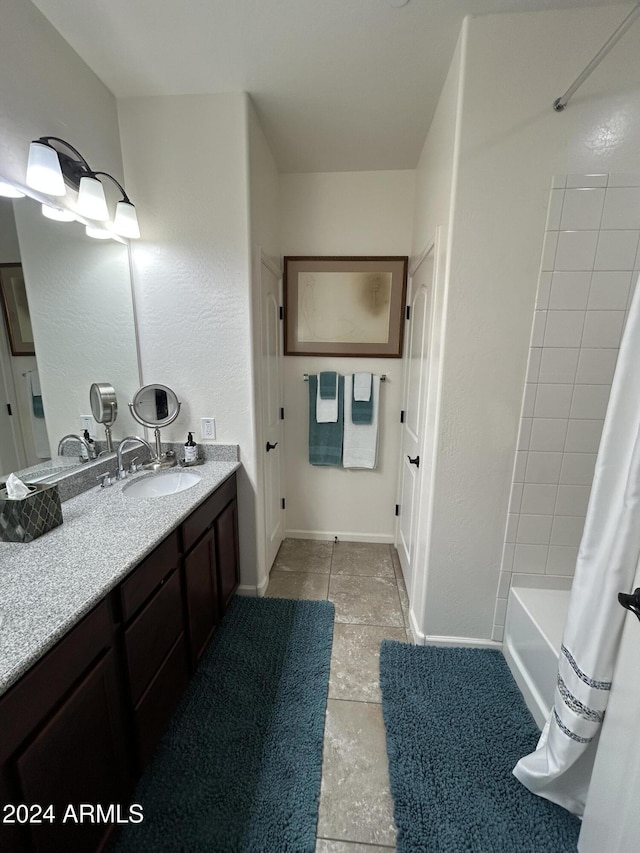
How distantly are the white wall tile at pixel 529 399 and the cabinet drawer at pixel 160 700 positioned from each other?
170cm

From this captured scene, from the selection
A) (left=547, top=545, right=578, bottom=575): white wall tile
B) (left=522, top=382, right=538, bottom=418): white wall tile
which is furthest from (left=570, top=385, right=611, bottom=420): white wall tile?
(left=547, top=545, right=578, bottom=575): white wall tile

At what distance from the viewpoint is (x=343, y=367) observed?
98.4 inches

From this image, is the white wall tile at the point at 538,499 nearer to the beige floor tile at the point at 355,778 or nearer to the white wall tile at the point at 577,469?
the white wall tile at the point at 577,469

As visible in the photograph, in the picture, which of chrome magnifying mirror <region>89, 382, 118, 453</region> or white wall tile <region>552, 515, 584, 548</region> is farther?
chrome magnifying mirror <region>89, 382, 118, 453</region>

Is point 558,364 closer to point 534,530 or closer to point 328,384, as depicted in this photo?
point 534,530

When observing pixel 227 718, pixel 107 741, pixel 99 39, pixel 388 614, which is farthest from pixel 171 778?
pixel 99 39

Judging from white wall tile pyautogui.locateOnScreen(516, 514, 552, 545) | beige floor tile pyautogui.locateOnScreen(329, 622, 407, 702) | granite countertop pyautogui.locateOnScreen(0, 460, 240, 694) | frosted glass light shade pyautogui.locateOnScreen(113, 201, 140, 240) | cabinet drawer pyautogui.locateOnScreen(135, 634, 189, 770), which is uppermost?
frosted glass light shade pyautogui.locateOnScreen(113, 201, 140, 240)

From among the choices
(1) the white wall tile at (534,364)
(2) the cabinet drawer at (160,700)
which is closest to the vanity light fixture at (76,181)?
(2) the cabinet drawer at (160,700)

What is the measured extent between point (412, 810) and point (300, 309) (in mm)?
2495

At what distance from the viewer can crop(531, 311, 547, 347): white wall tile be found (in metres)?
1.40

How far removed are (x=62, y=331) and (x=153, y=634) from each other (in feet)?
4.21

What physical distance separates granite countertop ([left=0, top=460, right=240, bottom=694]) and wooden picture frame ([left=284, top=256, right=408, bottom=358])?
4.54ft

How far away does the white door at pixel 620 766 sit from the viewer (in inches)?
31.0

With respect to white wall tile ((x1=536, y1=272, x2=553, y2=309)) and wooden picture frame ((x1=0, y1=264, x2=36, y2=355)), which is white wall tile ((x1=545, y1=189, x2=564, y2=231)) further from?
wooden picture frame ((x1=0, y1=264, x2=36, y2=355))
